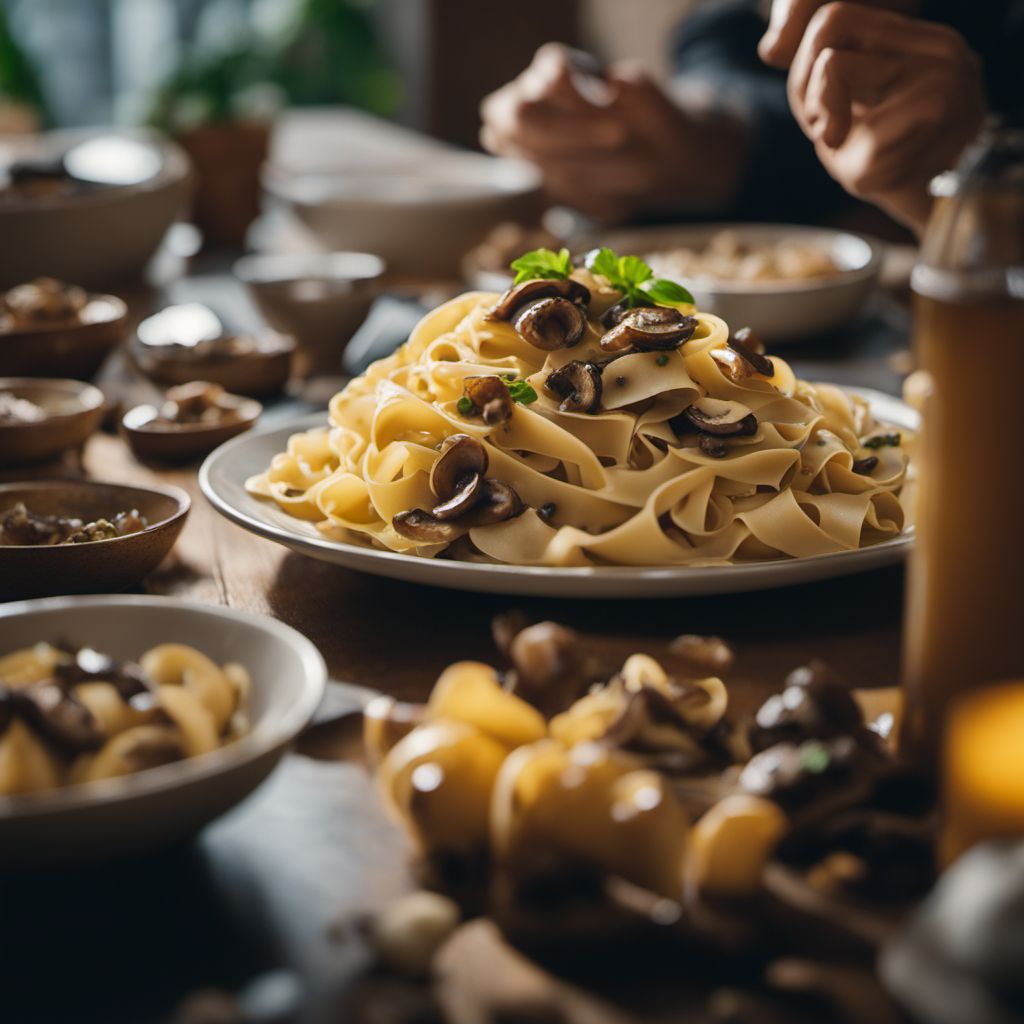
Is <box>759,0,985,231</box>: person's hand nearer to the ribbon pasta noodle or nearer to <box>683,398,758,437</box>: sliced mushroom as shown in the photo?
<box>683,398,758,437</box>: sliced mushroom

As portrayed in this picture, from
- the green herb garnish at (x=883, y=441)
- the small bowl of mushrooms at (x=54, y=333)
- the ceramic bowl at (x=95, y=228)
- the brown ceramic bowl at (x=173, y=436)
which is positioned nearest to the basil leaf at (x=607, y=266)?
the green herb garnish at (x=883, y=441)

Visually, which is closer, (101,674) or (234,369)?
(101,674)

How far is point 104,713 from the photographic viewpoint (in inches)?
33.8

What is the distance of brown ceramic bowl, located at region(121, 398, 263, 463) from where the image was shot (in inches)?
71.5

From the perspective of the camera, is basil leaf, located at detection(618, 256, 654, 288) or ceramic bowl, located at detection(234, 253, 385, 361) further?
ceramic bowl, located at detection(234, 253, 385, 361)

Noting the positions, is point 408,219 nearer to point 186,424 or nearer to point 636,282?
point 186,424

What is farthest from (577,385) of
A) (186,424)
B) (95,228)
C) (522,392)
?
(95,228)

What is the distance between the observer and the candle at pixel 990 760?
68cm

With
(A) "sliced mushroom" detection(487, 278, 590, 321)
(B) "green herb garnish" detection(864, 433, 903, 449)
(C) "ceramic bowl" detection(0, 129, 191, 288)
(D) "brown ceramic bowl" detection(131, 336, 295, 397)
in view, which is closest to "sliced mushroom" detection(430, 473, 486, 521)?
(A) "sliced mushroom" detection(487, 278, 590, 321)

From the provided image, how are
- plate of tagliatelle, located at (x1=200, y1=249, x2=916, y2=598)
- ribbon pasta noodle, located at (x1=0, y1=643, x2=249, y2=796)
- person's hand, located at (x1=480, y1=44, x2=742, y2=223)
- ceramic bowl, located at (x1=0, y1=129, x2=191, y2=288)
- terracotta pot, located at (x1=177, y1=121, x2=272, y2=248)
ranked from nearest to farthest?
ribbon pasta noodle, located at (x1=0, y1=643, x2=249, y2=796) < plate of tagliatelle, located at (x1=200, y1=249, x2=916, y2=598) < ceramic bowl, located at (x1=0, y1=129, x2=191, y2=288) < person's hand, located at (x1=480, y1=44, x2=742, y2=223) < terracotta pot, located at (x1=177, y1=121, x2=272, y2=248)

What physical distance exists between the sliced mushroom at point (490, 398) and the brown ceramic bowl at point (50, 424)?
0.69 meters

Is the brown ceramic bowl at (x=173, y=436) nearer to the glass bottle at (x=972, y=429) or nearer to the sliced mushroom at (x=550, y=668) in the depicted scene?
the sliced mushroom at (x=550, y=668)

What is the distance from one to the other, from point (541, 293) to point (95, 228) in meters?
1.68

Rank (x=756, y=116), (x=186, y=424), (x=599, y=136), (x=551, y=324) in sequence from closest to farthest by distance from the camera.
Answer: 1. (x=551, y=324)
2. (x=186, y=424)
3. (x=599, y=136)
4. (x=756, y=116)
